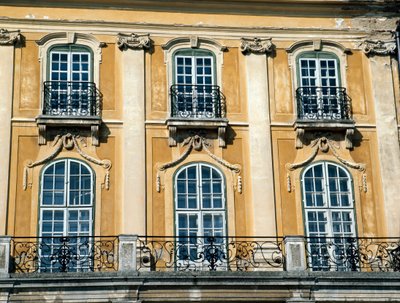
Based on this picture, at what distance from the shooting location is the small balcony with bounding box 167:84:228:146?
2416 cm

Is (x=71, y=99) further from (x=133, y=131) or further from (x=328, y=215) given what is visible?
(x=328, y=215)

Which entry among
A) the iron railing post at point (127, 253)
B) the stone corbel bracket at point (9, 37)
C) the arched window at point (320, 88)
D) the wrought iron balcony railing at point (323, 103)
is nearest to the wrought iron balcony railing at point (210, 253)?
the iron railing post at point (127, 253)

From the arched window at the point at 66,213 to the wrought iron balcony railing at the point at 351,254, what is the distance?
5157mm

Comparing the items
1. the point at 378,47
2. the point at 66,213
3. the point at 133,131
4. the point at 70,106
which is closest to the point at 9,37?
the point at 70,106

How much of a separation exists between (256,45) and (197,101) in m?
2.16

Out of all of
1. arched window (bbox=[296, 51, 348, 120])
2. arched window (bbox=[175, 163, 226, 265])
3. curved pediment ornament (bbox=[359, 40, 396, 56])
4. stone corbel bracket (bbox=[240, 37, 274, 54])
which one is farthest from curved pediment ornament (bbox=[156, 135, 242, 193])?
curved pediment ornament (bbox=[359, 40, 396, 56])

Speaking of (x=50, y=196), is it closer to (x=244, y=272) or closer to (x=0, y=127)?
(x=0, y=127)

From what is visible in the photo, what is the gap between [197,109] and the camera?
24.5 metres

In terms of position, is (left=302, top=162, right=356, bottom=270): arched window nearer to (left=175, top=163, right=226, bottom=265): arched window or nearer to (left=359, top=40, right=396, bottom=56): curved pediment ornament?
(left=175, top=163, right=226, bottom=265): arched window

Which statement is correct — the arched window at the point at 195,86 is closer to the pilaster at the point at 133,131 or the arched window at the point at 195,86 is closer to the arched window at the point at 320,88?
the pilaster at the point at 133,131

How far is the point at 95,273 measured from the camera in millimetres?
21578

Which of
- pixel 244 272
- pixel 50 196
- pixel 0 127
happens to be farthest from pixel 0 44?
pixel 244 272

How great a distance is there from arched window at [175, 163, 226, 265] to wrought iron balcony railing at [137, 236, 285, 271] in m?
0.02

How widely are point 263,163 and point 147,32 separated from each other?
4433mm
